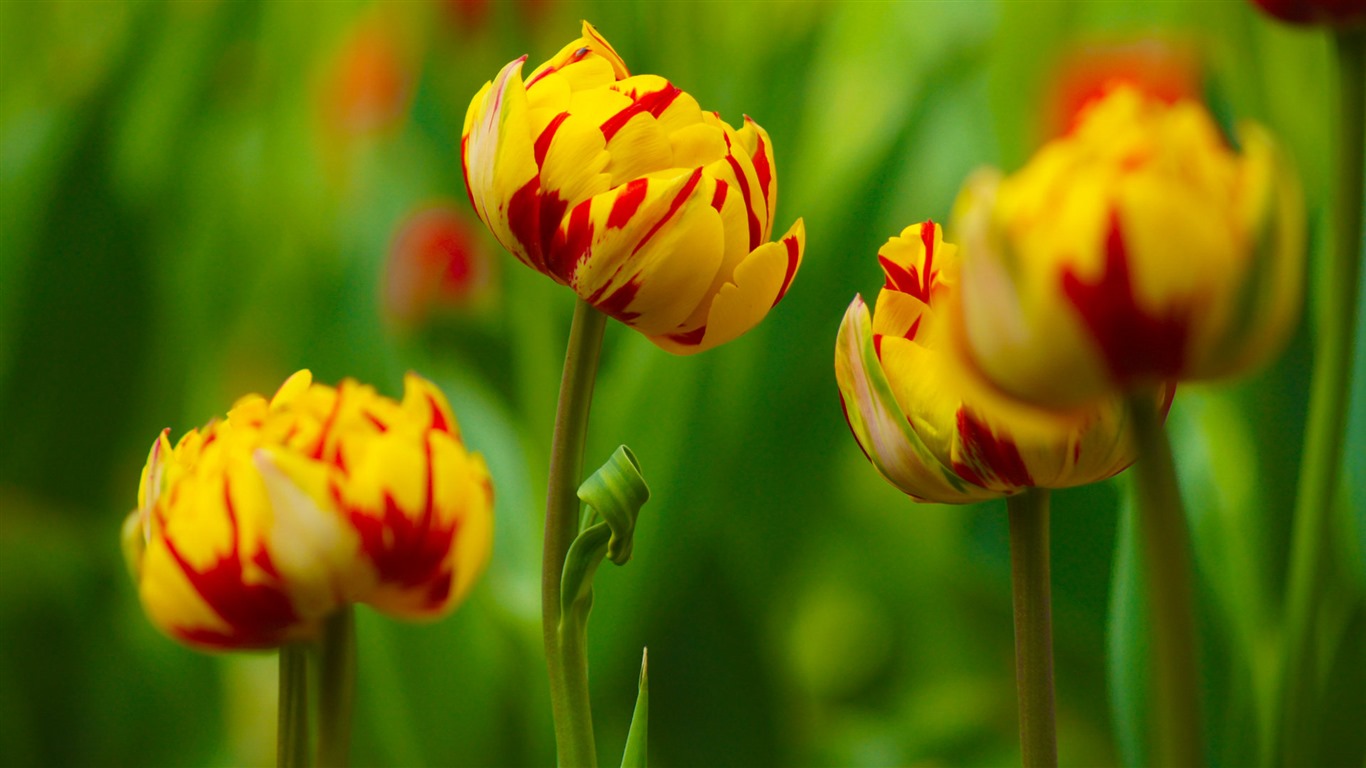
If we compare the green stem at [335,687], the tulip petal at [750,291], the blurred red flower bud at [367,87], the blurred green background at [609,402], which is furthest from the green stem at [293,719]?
the blurred red flower bud at [367,87]

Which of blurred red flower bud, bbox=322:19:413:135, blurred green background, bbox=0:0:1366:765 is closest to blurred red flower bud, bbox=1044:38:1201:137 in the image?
blurred green background, bbox=0:0:1366:765

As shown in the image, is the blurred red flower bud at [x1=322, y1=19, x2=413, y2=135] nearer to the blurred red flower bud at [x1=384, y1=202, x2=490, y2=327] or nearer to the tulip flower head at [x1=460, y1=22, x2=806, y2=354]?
the blurred red flower bud at [x1=384, y1=202, x2=490, y2=327]

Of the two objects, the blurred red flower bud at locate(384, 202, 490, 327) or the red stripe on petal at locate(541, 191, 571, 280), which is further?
the blurred red flower bud at locate(384, 202, 490, 327)

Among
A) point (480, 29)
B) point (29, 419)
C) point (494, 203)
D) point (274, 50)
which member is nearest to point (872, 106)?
point (480, 29)

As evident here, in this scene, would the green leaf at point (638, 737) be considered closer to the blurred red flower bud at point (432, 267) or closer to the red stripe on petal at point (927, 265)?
the red stripe on petal at point (927, 265)

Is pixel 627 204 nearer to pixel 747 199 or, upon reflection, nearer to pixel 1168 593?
pixel 747 199
